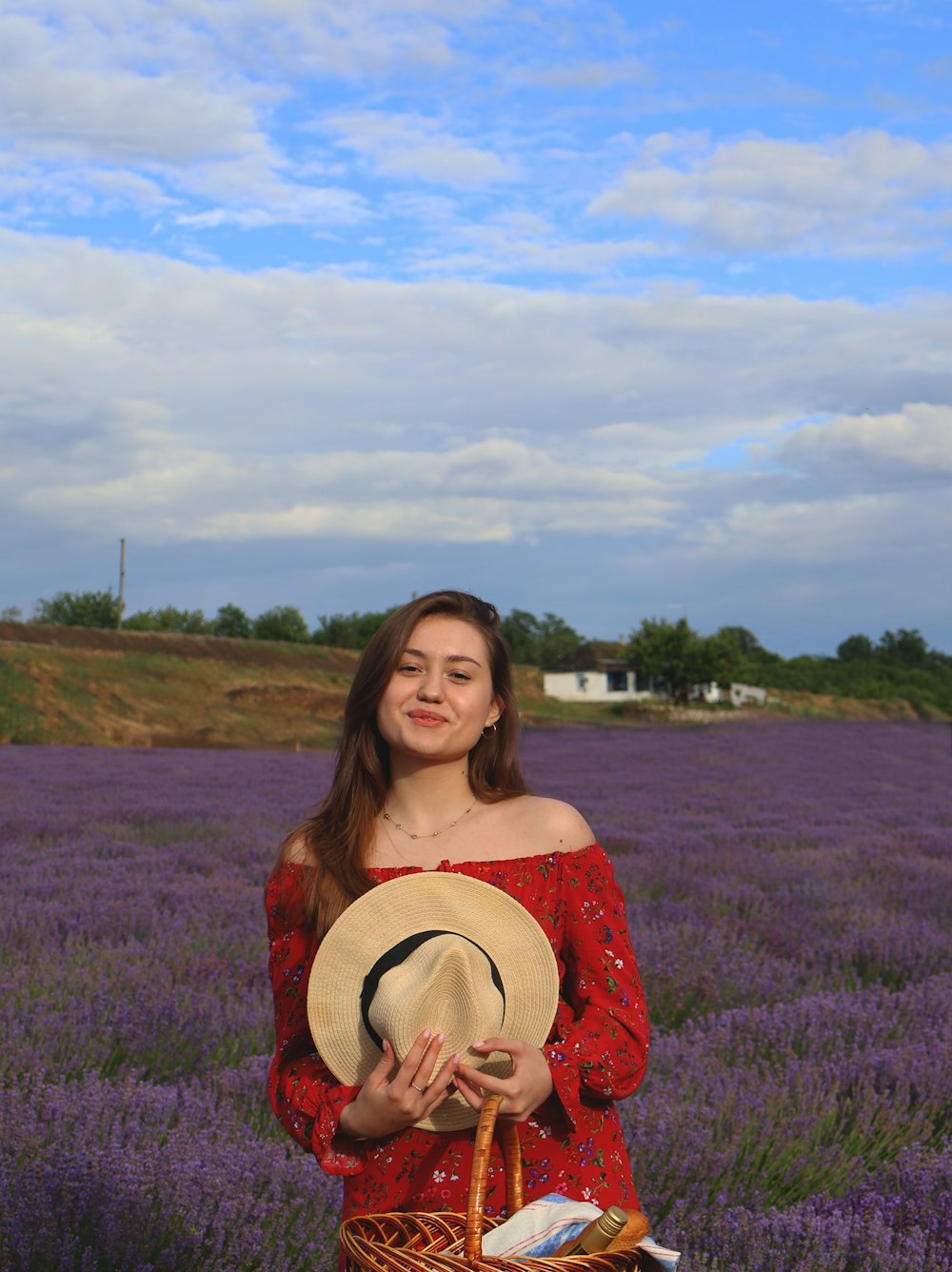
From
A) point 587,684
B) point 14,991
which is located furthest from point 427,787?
point 587,684

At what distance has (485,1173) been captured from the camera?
1.50 m

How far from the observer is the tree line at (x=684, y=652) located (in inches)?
2406

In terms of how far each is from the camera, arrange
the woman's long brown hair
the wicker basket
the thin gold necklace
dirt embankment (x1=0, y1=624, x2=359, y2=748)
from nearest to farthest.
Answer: the wicker basket, the woman's long brown hair, the thin gold necklace, dirt embankment (x1=0, y1=624, x2=359, y2=748)

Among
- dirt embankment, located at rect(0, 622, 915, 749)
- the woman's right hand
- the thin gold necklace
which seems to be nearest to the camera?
the woman's right hand

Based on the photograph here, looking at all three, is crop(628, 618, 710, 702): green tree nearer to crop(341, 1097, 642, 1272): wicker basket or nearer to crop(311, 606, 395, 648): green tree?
crop(311, 606, 395, 648): green tree

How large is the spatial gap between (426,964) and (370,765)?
0.54 m

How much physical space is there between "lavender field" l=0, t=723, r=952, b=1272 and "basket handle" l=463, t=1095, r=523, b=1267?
1040 millimetres

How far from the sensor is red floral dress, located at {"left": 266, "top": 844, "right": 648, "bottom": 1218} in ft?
5.90

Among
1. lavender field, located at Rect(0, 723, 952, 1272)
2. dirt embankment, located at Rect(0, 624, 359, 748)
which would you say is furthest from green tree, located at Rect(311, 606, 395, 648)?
lavender field, located at Rect(0, 723, 952, 1272)

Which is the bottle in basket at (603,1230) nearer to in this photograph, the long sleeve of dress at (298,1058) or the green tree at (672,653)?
the long sleeve of dress at (298,1058)

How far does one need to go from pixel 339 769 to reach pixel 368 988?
481 millimetres

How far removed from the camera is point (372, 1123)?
1.65 m

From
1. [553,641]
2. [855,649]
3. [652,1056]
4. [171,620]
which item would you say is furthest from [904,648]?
[652,1056]

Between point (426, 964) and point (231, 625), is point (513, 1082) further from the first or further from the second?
point (231, 625)
